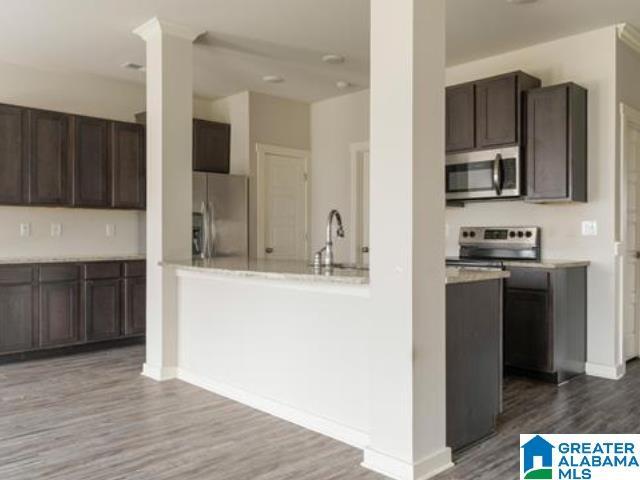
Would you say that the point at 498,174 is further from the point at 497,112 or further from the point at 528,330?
the point at 528,330

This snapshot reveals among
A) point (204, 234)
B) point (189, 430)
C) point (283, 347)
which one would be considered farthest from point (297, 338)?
point (204, 234)

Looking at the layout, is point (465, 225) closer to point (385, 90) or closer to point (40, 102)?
point (385, 90)

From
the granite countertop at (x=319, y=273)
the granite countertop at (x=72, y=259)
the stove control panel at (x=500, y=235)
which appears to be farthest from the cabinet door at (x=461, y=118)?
the granite countertop at (x=72, y=259)

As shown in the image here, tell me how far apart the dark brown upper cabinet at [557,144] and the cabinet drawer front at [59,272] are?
150 inches

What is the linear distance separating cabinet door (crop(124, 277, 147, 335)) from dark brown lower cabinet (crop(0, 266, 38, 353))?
78 centimetres

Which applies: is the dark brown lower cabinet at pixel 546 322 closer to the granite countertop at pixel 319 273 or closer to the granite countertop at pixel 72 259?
the granite countertop at pixel 319 273

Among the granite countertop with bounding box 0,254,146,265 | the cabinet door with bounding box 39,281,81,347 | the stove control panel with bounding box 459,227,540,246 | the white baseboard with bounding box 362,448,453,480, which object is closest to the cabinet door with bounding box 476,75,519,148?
the stove control panel with bounding box 459,227,540,246

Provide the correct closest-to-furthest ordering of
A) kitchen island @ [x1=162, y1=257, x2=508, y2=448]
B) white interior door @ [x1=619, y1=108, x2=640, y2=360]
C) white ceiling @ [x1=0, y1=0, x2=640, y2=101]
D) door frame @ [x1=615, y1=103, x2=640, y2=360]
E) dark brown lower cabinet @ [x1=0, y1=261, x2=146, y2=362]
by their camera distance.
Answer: kitchen island @ [x1=162, y1=257, x2=508, y2=448]
white ceiling @ [x1=0, y1=0, x2=640, y2=101]
door frame @ [x1=615, y1=103, x2=640, y2=360]
white interior door @ [x1=619, y1=108, x2=640, y2=360]
dark brown lower cabinet @ [x1=0, y1=261, x2=146, y2=362]

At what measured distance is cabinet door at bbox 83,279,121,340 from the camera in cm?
501

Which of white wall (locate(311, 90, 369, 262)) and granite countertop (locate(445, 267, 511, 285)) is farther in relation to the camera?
white wall (locate(311, 90, 369, 262))

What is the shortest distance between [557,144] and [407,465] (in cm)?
270

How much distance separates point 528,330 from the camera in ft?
13.3

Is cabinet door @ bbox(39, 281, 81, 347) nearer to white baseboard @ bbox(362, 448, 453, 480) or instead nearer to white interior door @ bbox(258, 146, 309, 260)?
white interior door @ bbox(258, 146, 309, 260)

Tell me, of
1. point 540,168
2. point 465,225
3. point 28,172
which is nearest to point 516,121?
point 540,168
